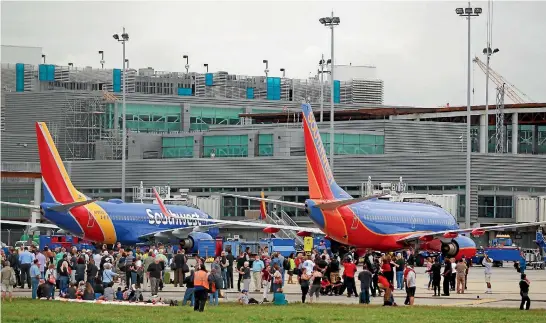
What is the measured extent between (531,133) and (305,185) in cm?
3344

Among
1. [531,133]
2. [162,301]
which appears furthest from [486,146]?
[162,301]

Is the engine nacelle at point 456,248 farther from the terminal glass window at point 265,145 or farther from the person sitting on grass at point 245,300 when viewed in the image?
the terminal glass window at point 265,145

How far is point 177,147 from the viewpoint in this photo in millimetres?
127438

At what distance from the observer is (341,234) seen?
7062 cm

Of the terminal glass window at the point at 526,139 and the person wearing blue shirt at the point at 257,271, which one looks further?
the terminal glass window at the point at 526,139

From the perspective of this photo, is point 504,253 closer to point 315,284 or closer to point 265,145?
point 315,284

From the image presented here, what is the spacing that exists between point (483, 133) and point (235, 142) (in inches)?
1017

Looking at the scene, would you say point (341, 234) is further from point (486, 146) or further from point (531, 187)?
point (486, 146)

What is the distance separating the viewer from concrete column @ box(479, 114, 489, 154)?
410ft

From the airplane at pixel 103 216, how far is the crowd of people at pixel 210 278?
1713 cm

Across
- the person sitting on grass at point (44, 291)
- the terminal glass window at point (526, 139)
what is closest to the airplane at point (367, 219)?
the person sitting on grass at point (44, 291)

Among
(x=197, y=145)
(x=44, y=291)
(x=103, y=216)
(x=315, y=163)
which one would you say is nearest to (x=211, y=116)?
(x=197, y=145)

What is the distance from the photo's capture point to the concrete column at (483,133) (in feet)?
410

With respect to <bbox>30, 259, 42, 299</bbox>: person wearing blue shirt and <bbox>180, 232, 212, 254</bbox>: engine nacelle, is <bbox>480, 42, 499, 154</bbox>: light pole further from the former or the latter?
<bbox>30, 259, 42, 299</bbox>: person wearing blue shirt
